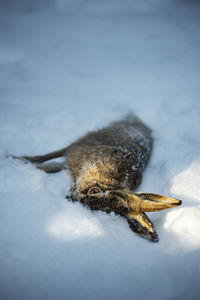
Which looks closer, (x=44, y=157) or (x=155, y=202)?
(x=155, y=202)

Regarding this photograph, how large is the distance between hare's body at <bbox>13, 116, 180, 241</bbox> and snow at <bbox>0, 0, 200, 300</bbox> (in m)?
0.15

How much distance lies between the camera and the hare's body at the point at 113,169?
199cm

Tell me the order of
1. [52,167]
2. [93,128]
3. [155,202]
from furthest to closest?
[93,128]
[52,167]
[155,202]

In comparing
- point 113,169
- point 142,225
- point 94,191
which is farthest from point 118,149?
point 142,225

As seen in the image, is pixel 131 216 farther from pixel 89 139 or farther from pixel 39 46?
pixel 39 46

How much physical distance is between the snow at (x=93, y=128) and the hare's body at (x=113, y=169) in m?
0.15

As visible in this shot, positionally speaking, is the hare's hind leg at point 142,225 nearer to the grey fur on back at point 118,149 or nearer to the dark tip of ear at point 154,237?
the dark tip of ear at point 154,237

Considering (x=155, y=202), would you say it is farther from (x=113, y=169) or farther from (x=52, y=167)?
(x=52, y=167)

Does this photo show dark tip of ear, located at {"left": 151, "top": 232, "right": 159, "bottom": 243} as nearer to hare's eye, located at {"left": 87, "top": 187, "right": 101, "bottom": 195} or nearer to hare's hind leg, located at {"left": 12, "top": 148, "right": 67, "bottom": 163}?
hare's eye, located at {"left": 87, "top": 187, "right": 101, "bottom": 195}

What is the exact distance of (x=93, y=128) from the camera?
374cm

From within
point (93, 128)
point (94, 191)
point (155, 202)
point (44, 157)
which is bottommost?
point (44, 157)

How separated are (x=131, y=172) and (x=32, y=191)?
128cm

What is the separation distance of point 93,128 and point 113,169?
1367mm

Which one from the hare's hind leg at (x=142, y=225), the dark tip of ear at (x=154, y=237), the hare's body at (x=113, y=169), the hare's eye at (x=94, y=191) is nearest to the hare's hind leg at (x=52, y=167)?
the hare's body at (x=113, y=169)
